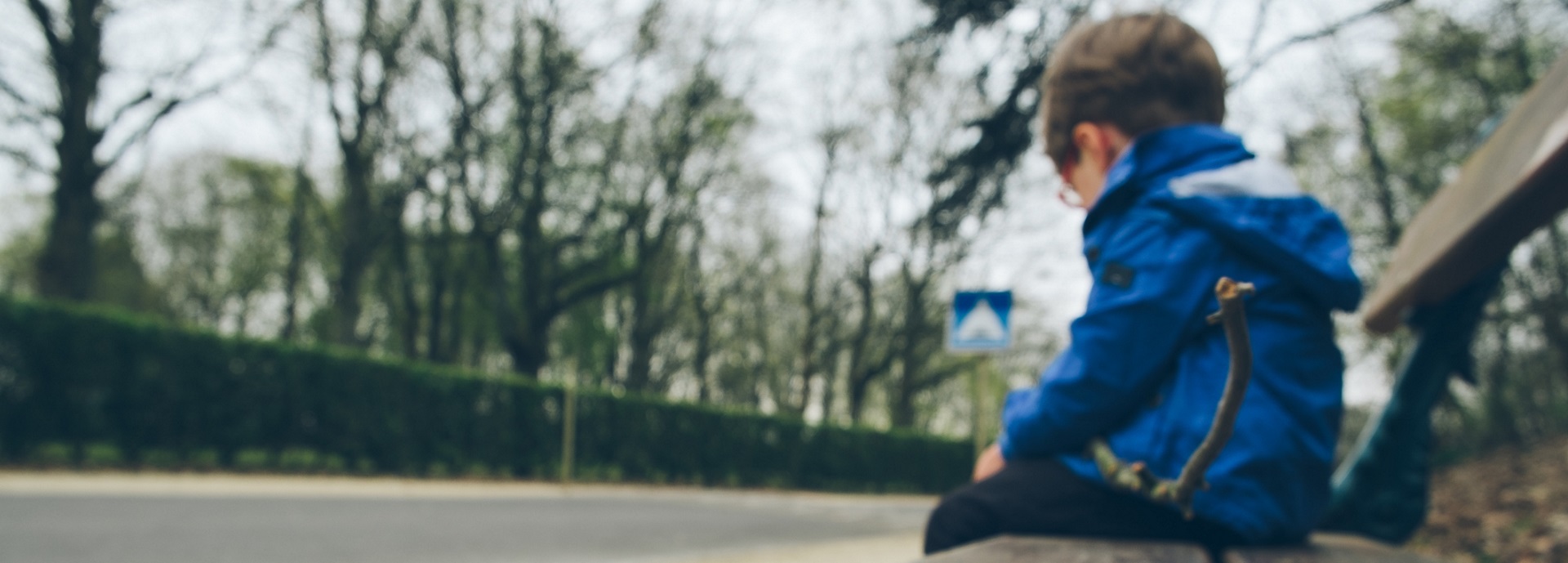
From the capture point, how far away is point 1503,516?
19.6 ft

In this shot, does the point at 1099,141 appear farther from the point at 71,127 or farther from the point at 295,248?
the point at 295,248

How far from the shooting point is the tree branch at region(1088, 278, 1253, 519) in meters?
0.68

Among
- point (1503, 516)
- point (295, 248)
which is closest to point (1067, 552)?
point (1503, 516)

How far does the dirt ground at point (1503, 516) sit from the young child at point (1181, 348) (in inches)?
106

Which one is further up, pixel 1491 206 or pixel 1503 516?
pixel 1491 206

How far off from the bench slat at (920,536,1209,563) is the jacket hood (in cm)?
36

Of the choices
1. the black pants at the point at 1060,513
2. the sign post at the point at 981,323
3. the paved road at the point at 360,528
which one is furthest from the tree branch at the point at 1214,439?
the sign post at the point at 981,323

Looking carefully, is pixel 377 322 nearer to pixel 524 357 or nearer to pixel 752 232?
pixel 752 232

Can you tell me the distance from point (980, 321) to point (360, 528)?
5629 mm

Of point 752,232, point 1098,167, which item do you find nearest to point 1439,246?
point 1098,167

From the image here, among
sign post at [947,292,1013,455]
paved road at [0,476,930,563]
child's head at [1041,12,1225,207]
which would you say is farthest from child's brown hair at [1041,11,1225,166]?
sign post at [947,292,1013,455]

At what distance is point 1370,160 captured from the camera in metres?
16.2

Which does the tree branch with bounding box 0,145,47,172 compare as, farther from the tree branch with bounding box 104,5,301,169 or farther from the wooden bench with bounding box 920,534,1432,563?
the wooden bench with bounding box 920,534,1432,563

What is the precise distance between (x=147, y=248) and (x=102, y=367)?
28.4m
